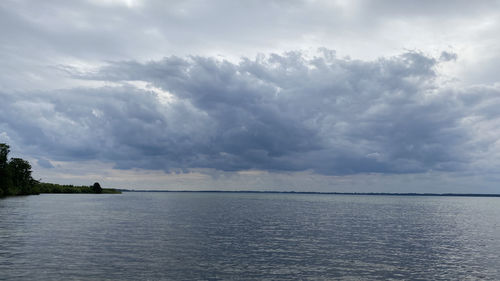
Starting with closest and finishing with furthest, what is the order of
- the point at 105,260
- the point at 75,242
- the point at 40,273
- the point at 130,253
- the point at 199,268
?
1. the point at 40,273
2. the point at 199,268
3. the point at 105,260
4. the point at 130,253
5. the point at 75,242

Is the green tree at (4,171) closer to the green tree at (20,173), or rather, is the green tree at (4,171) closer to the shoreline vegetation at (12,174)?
the shoreline vegetation at (12,174)

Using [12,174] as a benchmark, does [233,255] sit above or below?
below

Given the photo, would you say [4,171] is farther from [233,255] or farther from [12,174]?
[233,255]

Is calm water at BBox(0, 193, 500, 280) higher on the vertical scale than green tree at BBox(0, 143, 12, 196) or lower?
lower

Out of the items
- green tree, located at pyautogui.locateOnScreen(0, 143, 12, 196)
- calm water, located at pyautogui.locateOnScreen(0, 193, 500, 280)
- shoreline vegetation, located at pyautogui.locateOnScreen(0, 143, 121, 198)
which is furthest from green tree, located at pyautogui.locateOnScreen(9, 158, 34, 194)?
calm water, located at pyautogui.locateOnScreen(0, 193, 500, 280)

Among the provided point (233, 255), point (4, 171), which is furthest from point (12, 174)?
point (233, 255)

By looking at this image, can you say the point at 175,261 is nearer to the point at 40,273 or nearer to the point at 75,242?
the point at 40,273

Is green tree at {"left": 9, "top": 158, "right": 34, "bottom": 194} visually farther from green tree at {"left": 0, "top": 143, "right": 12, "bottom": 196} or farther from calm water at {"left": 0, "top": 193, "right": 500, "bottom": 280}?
calm water at {"left": 0, "top": 193, "right": 500, "bottom": 280}

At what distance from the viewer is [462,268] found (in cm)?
3556

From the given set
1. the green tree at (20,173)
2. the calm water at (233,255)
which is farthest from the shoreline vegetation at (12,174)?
the calm water at (233,255)

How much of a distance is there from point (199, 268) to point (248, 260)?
584cm

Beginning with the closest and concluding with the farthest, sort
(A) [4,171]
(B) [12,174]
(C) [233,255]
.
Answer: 1. (C) [233,255]
2. (A) [4,171]
3. (B) [12,174]

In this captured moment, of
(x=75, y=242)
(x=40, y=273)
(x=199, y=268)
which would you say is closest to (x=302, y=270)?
(x=199, y=268)

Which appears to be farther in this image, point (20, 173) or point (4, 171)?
point (20, 173)
